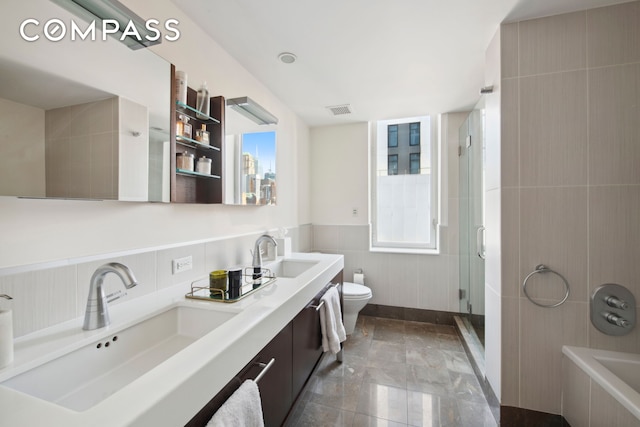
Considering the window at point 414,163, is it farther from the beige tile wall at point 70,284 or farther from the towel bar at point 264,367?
the towel bar at point 264,367

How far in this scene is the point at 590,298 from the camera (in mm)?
1376

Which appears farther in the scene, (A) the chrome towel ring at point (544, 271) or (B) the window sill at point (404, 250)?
(B) the window sill at point (404, 250)

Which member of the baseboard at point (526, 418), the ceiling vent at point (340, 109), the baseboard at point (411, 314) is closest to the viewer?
the baseboard at point (526, 418)

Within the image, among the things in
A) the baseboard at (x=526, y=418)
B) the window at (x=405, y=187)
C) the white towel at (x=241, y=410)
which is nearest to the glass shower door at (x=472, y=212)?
the window at (x=405, y=187)

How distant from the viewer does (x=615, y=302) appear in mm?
1333

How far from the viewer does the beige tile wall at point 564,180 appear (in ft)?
4.37

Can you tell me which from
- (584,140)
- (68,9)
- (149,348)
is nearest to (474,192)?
(584,140)

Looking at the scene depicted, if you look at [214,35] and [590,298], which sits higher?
[214,35]

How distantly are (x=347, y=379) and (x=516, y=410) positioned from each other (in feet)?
3.25

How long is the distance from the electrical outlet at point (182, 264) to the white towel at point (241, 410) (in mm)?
706

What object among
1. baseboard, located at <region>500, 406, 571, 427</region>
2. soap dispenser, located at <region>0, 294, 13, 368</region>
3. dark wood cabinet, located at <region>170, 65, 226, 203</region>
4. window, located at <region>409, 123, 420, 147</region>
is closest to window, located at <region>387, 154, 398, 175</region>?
window, located at <region>409, 123, 420, 147</region>

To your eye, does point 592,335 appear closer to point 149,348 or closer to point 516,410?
point 516,410

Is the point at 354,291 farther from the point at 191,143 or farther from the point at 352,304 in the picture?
the point at 191,143

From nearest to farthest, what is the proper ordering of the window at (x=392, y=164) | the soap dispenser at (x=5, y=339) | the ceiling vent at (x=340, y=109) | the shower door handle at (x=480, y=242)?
1. the soap dispenser at (x=5, y=339)
2. the shower door handle at (x=480, y=242)
3. the ceiling vent at (x=340, y=109)
4. the window at (x=392, y=164)
